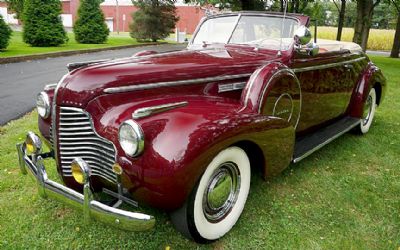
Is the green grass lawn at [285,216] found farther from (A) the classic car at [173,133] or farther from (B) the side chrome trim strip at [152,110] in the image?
(B) the side chrome trim strip at [152,110]

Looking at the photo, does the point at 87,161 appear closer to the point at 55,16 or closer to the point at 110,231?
the point at 110,231

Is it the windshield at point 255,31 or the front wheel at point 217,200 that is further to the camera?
the windshield at point 255,31

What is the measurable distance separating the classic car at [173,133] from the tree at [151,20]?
72.3 feet

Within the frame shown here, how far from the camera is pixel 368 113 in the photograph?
17.4 ft

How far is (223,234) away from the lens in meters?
2.68

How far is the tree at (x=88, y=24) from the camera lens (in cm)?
1883

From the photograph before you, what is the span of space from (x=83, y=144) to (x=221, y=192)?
3.36 feet

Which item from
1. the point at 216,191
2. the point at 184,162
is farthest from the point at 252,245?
Result: the point at 184,162

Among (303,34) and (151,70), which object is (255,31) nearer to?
(303,34)

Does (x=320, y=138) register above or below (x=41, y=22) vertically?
below

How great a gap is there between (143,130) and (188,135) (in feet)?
0.90

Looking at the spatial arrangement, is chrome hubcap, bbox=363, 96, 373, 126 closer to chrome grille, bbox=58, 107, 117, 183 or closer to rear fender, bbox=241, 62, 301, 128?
rear fender, bbox=241, 62, 301, 128

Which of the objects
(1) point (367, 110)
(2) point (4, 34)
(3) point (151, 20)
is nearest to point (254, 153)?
(1) point (367, 110)

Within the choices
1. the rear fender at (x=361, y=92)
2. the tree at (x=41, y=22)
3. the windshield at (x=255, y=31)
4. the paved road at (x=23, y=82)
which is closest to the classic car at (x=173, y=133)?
the windshield at (x=255, y=31)
